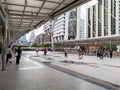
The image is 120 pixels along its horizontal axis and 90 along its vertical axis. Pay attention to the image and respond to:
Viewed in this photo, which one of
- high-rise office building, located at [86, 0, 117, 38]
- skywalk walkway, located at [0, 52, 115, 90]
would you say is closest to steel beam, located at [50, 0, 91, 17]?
skywalk walkway, located at [0, 52, 115, 90]

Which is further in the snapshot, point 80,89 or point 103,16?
point 103,16

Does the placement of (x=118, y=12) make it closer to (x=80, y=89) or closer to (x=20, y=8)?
(x=20, y=8)

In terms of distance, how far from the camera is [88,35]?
126250mm

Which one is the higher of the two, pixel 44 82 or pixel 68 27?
pixel 68 27

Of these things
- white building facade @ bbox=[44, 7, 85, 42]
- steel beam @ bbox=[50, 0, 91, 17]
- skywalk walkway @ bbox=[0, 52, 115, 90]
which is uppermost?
white building facade @ bbox=[44, 7, 85, 42]

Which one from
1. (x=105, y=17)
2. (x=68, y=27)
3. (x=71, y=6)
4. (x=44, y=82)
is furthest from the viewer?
→ (x=68, y=27)

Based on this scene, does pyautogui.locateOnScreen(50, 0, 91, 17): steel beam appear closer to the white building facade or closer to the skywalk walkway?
the skywalk walkway

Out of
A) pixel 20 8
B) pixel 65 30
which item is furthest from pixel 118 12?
pixel 20 8

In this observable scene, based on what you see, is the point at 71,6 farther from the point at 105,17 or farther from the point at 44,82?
the point at 105,17

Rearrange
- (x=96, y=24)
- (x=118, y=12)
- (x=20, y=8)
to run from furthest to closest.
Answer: (x=96, y=24) → (x=118, y=12) → (x=20, y=8)

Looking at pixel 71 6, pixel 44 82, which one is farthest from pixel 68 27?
pixel 44 82

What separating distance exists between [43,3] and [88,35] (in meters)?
115

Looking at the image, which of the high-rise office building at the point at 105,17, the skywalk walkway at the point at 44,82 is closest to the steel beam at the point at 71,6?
the skywalk walkway at the point at 44,82

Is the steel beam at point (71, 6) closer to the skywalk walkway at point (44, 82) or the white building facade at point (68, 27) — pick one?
the skywalk walkway at point (44, 82)
